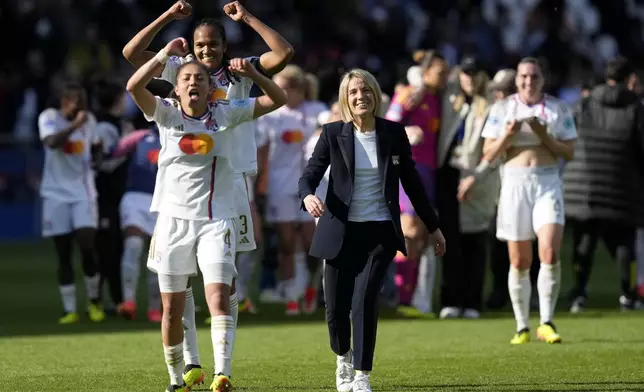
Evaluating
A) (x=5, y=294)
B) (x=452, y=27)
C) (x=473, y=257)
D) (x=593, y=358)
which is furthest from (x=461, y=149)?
(x=452, y=27)

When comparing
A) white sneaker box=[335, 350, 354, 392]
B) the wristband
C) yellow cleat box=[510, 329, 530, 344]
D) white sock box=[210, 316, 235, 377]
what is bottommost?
yellow cleat box=[510, 329, 530, 344]

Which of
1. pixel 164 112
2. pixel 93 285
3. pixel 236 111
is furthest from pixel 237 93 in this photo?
pixel 93 285

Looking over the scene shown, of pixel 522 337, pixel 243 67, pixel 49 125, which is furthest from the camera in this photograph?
pixel 49 125

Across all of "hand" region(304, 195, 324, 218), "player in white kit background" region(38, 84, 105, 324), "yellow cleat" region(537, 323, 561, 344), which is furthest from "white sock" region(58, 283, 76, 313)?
"hand" region(304, 195, 324, 218)

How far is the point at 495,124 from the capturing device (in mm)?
13781

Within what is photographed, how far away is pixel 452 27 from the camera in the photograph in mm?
32094

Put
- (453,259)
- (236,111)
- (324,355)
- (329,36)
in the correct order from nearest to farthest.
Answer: (236,111), (324,355), (453,259), (329,36)

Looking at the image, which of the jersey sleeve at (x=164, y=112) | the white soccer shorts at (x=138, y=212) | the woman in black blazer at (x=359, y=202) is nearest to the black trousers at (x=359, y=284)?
the woman in black blazer at (x=359, y=202)

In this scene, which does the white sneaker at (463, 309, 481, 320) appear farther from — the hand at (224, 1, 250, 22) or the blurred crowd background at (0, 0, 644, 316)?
the blurred crowd background at (0, 0, 644, 316)

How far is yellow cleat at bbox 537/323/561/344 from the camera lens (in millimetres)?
13484

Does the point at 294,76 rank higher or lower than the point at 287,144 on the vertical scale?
higher

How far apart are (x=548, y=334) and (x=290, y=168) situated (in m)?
4.73

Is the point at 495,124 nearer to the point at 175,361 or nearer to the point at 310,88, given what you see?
the point at 310,88

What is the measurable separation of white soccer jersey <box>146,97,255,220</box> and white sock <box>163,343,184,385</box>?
819mm
